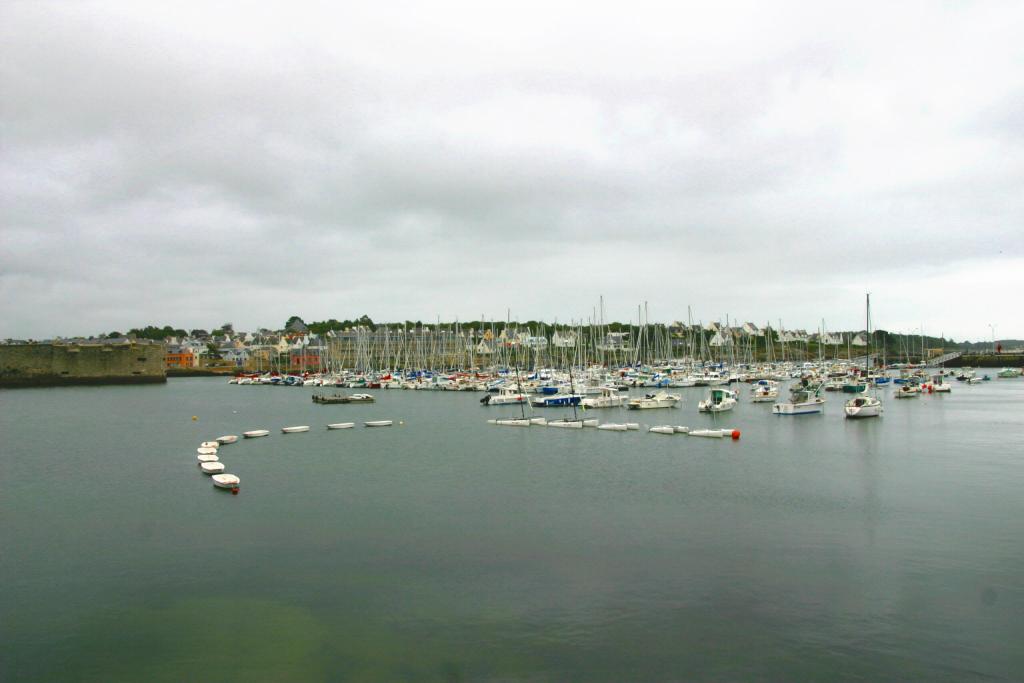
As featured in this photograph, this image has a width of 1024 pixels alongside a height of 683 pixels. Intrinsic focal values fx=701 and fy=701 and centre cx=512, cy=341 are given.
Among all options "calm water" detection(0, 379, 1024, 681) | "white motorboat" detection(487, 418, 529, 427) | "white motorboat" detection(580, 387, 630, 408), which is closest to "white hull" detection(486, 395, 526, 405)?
"white motorboat" detection(580, 387, 630, 408)

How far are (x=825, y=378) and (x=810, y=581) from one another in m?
87.8

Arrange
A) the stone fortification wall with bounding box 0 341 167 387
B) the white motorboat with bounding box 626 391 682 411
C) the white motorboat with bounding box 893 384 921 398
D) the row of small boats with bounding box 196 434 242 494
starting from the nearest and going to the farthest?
the row of small boats with bounding box 196 434 242 494 < the white motorboat with bounding box 626 391 682 411 < the white motorboat with bounding box 893 384 921 398 < the stone fortification wall with bounding box 0 341 167 387

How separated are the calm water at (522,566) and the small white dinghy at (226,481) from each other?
0.59 metres

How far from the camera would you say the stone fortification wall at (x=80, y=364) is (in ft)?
404

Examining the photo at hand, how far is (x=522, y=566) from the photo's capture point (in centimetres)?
2005

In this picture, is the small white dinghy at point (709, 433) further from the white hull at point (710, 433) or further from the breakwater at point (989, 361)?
the breakwater at point (989, 361)

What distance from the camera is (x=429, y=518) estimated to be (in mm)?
25859

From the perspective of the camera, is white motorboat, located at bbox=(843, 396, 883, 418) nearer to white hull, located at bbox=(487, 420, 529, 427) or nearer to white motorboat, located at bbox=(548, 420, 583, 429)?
white motorboat, located at bbox=(548, 420, 583, 429)

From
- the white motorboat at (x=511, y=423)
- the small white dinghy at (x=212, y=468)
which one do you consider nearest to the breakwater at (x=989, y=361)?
the white motorboat at (x=511, y=423)

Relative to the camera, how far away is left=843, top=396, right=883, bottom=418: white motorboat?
56.1 meters

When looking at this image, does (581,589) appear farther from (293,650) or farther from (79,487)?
(79,487)

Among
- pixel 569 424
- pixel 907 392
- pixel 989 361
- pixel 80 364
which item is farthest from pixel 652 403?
pixel 989 361

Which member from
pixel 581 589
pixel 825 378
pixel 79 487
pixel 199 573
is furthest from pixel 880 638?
pixel 825 378

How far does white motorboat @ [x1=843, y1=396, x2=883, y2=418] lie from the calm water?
46.5 feet
